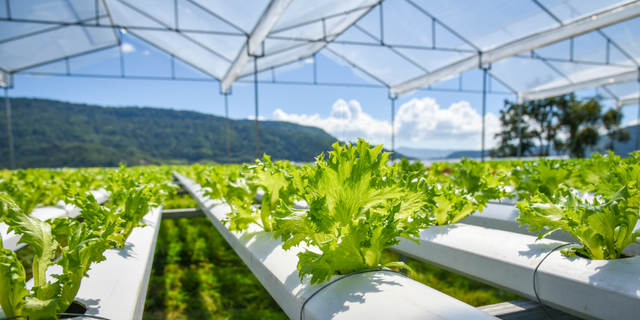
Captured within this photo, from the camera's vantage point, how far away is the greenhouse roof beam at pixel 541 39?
5.93 m

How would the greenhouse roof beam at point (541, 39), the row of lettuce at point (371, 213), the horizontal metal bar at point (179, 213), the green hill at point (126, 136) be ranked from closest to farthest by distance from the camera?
1. the row of lettuce at point (371, 213)
2. the horizontal metal bar at point (179, 213)
3. the greenhouse roof beam at point (541, 39)
4. the green hill at point (126, 136)

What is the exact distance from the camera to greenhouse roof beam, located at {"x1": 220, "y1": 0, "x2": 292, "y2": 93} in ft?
17.5

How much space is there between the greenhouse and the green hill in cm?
1693

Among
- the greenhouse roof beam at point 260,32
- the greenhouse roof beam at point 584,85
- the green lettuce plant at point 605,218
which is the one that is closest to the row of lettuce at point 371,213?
the green lettuce plant at point 605,218

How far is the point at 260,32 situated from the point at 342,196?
5951mm

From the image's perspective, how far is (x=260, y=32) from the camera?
252 inches

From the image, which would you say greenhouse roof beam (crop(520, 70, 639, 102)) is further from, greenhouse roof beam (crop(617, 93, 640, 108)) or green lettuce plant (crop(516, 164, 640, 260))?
green lettuce plant (crop(516, 164, 640, 260))

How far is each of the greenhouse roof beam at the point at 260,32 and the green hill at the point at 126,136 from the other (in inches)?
669

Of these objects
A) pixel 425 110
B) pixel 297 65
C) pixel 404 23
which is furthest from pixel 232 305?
pixel 425 110

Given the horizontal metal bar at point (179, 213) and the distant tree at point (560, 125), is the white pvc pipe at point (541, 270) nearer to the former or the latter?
the horizontal metal bar at point (179, 213)

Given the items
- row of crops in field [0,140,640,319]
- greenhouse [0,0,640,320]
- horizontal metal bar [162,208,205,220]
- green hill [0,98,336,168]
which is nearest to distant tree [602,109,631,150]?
greenhouse [0,0,640,320]

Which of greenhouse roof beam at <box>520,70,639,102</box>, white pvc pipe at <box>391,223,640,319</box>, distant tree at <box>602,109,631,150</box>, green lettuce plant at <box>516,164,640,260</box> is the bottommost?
white pvc pipe at <box>391,223,640,319</box>

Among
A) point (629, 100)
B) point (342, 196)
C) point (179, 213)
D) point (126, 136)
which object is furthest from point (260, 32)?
point (126, 136)

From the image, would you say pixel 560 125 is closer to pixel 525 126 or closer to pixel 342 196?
pixel 525 126
